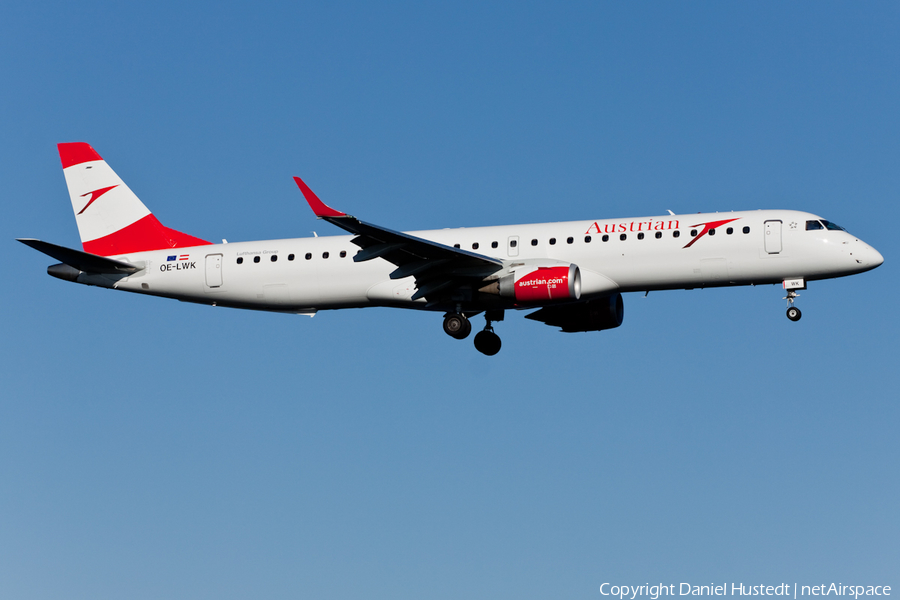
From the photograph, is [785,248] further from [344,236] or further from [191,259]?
[191,259]

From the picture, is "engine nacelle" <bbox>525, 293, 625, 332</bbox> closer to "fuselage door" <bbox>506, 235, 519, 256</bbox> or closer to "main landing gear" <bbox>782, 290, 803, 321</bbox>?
"fuselage door" <bbox>506, 235, 519, 256</bbox>

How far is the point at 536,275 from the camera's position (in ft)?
112

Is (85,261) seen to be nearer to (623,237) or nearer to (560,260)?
(560,260)

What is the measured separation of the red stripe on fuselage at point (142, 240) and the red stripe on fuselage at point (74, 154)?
11.9 feet

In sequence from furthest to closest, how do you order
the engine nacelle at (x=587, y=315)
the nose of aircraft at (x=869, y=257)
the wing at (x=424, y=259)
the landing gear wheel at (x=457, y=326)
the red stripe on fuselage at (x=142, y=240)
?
the red stripe on fuselage at (x=142, y=240), the engine nacelle at (x=587, y=315), the landing gear wheel at (x=457, y=326), the nose of aircraft at (x=869, y=257), the wing at (x=424, y=259)

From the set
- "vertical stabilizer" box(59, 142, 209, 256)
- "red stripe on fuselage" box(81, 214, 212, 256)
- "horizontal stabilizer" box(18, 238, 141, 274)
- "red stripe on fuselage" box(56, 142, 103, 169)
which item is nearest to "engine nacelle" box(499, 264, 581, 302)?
"red stripe on fuselage" box(81, 214, 212, 256)

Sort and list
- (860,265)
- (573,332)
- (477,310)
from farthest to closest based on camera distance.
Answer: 1. (573,332)
2. (477,310)
3. (860,265)

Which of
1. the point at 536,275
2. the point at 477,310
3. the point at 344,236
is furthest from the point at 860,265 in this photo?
the point at 344,236

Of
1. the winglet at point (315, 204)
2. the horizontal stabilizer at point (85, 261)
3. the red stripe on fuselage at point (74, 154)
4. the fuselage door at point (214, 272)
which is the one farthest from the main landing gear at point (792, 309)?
the red stripe on fuselage at point (74, 154)

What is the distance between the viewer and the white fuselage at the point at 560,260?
1336 inches

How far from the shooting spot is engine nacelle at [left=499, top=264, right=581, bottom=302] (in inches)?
1324

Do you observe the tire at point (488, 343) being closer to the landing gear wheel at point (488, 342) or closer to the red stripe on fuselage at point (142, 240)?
the landing gear wheel at point (488, 342)

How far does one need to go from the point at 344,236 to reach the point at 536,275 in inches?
306

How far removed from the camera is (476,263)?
34562 millimetres
